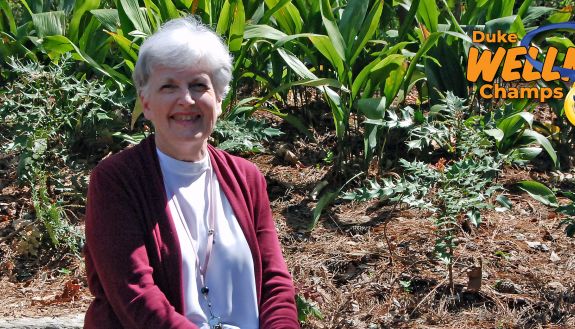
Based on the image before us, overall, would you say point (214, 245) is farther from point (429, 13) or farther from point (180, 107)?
point (429, 13)

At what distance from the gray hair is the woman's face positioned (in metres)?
0.02

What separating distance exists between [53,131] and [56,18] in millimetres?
1148

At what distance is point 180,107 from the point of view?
9.50ft

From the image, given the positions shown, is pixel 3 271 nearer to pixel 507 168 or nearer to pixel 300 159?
pixel 300 159

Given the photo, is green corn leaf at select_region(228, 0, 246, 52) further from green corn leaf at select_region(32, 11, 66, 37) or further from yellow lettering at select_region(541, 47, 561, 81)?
yellow lettering at select_region(541, 47, 561, 81)

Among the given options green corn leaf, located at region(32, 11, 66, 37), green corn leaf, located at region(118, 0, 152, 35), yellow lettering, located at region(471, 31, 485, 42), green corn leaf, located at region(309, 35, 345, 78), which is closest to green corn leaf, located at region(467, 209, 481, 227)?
green corn leaf, located at region(309, 35, 345, 78)

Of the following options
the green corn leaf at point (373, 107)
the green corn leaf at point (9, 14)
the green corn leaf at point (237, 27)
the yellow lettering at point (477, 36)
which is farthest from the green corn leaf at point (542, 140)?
the green corn leaf at point (9, 14)

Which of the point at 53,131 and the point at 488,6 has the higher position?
the point at 488,6

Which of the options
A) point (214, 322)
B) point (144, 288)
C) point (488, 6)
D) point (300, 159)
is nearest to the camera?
point (144, 288)

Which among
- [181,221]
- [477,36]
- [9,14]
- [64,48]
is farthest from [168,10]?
[181,221]

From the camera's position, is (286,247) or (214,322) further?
(286,247)

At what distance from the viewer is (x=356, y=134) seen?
5.15 metres

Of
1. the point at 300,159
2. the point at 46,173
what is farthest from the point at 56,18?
the point at 300,159

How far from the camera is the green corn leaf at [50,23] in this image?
17.7ft
